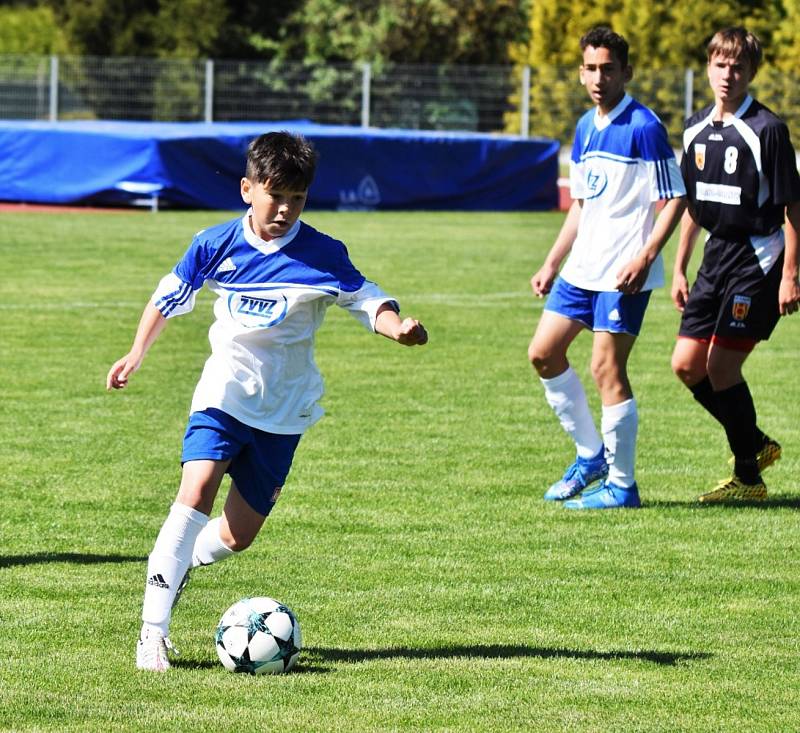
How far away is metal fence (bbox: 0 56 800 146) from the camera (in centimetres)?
3147

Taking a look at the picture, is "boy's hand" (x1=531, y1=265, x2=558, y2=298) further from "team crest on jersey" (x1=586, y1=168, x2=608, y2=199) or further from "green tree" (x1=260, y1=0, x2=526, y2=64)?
"green tree" (x1=260, y1=0, x2=526, y2=64)

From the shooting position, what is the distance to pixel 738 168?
761 centimetres

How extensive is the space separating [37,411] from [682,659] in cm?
565

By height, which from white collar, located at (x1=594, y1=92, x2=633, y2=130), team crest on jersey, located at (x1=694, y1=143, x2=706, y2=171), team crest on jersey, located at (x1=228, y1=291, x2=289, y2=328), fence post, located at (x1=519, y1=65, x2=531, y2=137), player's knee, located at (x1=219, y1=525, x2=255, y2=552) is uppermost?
white collar, located at (x1=594, y1=92, x2=633, y2=130)

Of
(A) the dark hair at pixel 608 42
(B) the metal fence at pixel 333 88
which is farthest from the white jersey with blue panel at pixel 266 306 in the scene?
(B) the metal fence at pixel 333 88

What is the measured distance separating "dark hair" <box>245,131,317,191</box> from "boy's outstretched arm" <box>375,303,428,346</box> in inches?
19.0

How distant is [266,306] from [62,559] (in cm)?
189

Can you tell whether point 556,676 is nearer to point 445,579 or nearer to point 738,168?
point 445,579

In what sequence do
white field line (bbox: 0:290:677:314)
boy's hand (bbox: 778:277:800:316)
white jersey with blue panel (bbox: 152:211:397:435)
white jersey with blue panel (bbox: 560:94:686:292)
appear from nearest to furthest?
white jersey with blue panel (bbox: 152:211:397:435), boy's hand (bbox: 778:277:800:316), white jersey with blue panel (bbox: 560:94:686:292), white field line (bbox: 0:290:677:314)

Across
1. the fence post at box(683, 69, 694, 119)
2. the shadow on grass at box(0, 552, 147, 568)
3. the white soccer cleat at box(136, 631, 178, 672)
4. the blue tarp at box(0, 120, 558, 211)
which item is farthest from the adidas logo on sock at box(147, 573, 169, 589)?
the fence post at box(683, 69, 694, 119)

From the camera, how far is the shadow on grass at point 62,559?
6.45 m

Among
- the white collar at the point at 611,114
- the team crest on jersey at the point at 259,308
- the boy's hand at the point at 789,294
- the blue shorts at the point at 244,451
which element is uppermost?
the white collar at the point at 611,114

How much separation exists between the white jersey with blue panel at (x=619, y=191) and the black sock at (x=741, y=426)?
2.49 ft

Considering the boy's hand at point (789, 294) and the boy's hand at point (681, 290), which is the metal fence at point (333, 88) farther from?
the boy's hand at point (789, 294)
